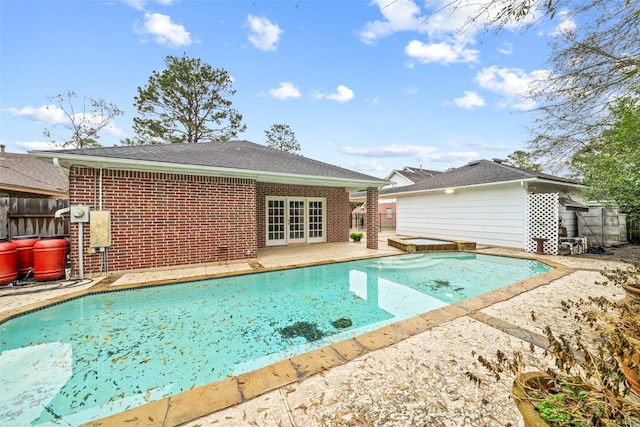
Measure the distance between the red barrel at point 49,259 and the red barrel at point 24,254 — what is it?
220mm

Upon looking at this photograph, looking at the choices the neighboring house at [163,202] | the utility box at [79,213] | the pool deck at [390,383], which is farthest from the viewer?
the neighboring house at [163,202]

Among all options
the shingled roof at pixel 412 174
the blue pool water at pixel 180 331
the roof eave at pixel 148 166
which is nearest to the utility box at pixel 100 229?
the roof eave at pixel 148 166

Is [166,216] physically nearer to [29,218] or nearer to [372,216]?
[29,218]

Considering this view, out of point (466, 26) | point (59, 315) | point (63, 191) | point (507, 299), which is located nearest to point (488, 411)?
point (507, 299)

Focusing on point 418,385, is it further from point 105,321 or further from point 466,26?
point 105,321

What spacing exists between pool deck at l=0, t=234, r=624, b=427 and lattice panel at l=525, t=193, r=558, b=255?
603 centimetres

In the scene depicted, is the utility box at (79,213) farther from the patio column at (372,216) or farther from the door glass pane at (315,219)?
the patio column at (372,216)

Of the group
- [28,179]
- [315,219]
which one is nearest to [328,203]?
[315,219]

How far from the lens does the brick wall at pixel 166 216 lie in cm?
582

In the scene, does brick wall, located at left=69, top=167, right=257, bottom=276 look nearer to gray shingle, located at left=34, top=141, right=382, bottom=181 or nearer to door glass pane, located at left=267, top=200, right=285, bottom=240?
gray shingle, located at left=34, top=141, right=382, bottom=181

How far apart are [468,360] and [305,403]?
1.64 meters

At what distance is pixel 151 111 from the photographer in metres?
16.3

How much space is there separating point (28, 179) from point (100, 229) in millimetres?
7610

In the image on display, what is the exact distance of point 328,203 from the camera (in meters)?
11.6
